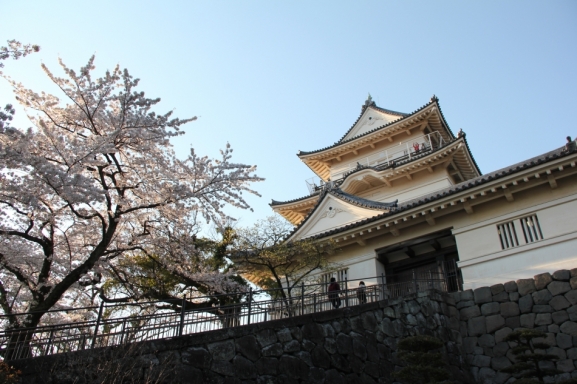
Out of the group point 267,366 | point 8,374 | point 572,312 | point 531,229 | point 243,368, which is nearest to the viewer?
point 8,374

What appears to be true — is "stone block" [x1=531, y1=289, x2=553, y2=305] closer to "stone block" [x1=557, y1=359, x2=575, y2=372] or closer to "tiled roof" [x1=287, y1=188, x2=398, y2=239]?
"stone block" [x1=557, y1=359, x2=575, y2=372]

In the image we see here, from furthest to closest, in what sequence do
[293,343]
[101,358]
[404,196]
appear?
[404,196], [293,343], [101,358]

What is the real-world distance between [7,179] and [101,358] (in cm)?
509

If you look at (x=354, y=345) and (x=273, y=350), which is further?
(x=354, y=345)

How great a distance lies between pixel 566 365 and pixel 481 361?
181 cm

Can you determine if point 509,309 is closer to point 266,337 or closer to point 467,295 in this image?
point 467,295

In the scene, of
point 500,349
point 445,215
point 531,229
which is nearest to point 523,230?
point 531,229

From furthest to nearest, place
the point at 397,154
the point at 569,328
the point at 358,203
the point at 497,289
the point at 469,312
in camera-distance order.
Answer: the point at 397,154, the point at 358,203, the point at 469,312, the point at 497,289, the point at 569,328

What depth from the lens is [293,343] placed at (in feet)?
32.0

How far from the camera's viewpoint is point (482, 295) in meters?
12.1

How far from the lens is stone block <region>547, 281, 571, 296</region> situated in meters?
11.2

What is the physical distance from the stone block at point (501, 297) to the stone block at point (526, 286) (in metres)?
0.35

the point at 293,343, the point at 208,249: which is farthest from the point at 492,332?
the point at 208,249

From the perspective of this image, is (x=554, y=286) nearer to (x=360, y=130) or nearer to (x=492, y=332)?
(x=492, y=332)
